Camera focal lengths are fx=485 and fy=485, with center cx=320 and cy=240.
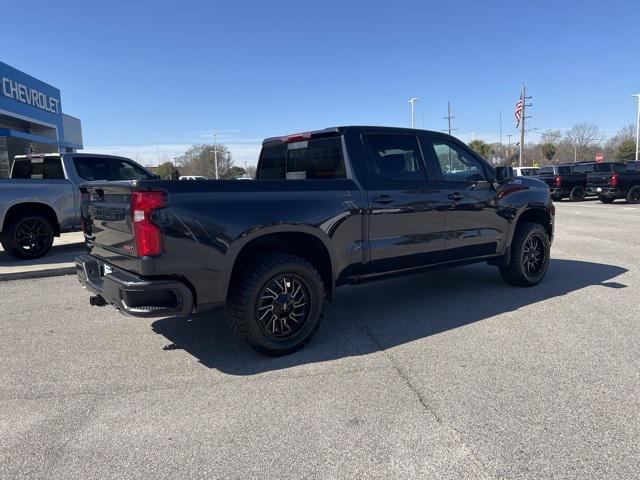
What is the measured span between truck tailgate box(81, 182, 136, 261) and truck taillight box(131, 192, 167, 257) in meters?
0.13

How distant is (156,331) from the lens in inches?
189

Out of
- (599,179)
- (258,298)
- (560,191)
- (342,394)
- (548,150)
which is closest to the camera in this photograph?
(342,394)

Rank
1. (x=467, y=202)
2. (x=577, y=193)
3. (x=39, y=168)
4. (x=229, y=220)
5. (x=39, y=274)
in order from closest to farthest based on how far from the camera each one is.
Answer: (x=229, y=220), (x=467, y=202), (x=39, y=274), (x=39, y=168), (x=577, y=193)

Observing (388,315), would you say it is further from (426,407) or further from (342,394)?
(426,407)

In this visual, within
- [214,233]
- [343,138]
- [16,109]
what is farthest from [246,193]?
[16,109]

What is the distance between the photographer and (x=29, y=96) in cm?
2675

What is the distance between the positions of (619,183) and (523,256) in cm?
1879

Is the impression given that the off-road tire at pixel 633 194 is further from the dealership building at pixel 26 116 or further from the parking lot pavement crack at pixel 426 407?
the dealership building at pixel 26 116

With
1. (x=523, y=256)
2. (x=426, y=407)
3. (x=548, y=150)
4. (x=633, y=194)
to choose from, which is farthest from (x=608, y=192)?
(x=548, y=150)

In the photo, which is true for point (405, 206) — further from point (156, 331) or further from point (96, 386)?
point (96, 386)

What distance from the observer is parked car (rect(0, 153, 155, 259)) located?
830 centimetres

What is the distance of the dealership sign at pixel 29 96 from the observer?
24017 mm

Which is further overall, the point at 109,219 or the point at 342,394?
the point at 109,219

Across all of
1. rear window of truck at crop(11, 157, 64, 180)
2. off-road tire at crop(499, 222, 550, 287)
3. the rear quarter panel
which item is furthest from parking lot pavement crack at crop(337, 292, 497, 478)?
rear window of truck at crop(11, 157, 64, 180)
